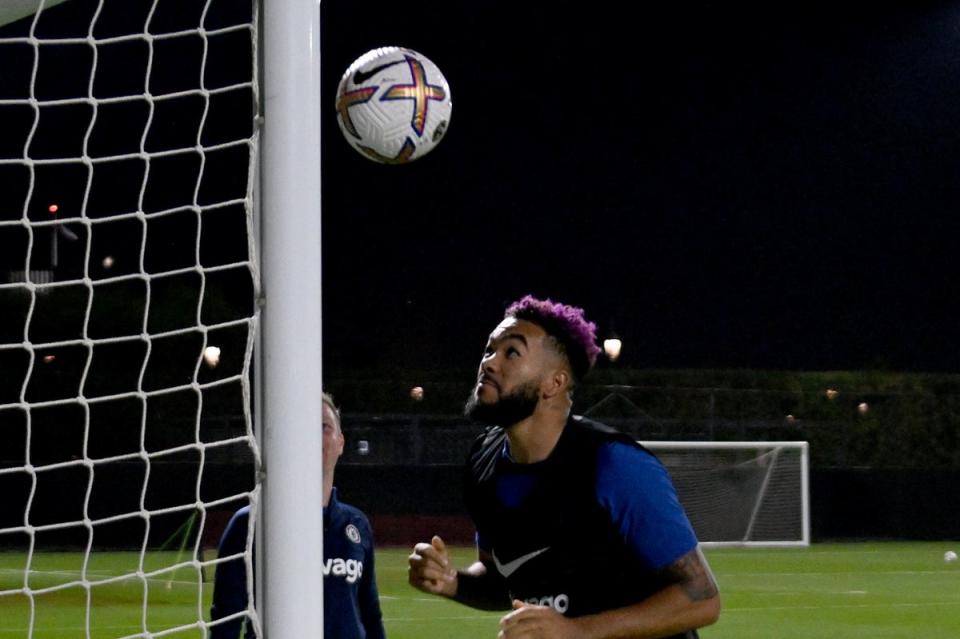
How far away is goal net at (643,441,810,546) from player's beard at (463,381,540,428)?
45.4 feet

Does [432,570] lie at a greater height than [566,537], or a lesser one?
lesser

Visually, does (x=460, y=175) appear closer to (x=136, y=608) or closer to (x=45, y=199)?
(x=45, y=199)

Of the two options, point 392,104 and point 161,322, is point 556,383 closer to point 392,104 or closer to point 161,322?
point 392,104

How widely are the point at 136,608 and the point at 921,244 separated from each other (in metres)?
23.4

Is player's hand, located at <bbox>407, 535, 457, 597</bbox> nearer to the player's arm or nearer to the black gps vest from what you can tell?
the player's arm

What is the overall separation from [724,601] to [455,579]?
27.8 feet

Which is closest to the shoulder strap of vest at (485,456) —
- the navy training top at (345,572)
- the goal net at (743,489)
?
the navy training top at (345,572)

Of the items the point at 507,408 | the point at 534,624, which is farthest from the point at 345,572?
the point at 534,624

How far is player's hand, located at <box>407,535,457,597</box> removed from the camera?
3.97 meters

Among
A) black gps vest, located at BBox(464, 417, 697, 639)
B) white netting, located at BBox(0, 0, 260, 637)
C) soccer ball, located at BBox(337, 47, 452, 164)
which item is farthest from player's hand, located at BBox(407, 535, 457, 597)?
white netting, located at BBox(0, 0, 260, 637)

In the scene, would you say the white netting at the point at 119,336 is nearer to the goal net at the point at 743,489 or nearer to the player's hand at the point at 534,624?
the player's hand at the point at 534,624

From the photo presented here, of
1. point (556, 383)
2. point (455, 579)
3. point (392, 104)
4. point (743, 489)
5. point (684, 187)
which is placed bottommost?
point (743, 489)

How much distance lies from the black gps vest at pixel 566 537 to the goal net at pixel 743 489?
13732mm

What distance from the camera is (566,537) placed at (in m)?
3.74
